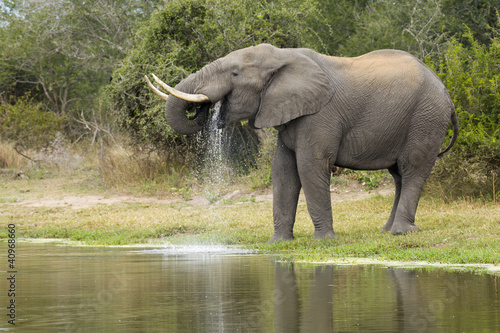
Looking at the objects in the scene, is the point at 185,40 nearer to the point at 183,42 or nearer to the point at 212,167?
the point at 183,42

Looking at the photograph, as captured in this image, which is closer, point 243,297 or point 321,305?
point 321,305

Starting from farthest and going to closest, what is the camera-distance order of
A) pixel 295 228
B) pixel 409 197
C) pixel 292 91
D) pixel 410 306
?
pixel 295 228
pixel 409 197
pixel 292 91
pixel 410 306

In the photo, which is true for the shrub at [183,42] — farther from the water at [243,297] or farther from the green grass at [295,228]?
the water at [243,297]

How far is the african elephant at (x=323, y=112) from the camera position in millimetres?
11625

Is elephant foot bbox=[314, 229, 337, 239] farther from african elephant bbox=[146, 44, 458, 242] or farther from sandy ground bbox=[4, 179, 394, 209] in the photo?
sandy ground bbox=[4, 179, 394, 209]

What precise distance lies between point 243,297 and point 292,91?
16.4ft

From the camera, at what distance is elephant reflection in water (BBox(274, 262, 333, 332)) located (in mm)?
5786

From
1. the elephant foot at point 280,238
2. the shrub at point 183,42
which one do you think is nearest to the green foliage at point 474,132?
the elephant foot at point 280,238

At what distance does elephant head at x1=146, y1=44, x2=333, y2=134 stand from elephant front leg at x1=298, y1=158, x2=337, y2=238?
74cm

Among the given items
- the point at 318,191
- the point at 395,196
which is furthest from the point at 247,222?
the point at 318,191

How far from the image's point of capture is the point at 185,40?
22016 mm

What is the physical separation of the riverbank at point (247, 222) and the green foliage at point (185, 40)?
7.77 ft

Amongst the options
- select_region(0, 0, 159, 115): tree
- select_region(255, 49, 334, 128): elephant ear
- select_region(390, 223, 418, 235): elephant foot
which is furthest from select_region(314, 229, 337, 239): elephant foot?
select_region(0, 0, 159, 115): tree

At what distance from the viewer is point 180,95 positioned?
36.9 feet
